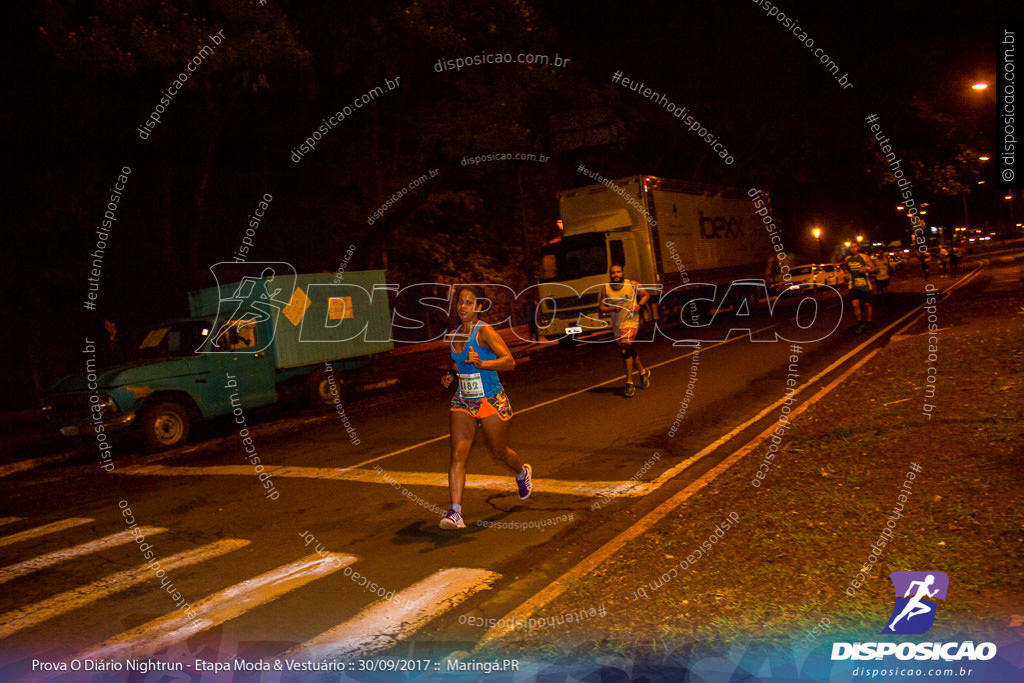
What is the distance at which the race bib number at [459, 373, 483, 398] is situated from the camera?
20.3 ft

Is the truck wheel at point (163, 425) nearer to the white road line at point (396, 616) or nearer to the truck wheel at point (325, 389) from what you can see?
the truck wheel at point (325, 389)

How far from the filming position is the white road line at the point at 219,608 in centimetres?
448

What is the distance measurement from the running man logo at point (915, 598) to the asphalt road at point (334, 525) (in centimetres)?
210

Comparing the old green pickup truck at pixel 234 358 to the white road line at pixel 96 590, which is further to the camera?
the old green pickup truck at pixel 234 358

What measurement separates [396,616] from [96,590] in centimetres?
246

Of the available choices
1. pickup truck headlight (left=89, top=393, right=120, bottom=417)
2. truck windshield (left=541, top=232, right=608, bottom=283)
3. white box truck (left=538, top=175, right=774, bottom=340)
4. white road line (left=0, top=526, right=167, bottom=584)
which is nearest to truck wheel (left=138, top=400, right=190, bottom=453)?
pickup truck headlight (left=89, top=393, right=120, bottom=417)

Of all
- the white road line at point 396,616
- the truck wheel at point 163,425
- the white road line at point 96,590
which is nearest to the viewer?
the white road line at point 396,616

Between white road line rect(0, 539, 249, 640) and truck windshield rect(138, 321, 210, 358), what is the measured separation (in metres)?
6.62

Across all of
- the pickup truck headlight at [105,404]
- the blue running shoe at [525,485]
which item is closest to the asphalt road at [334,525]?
the blue running shoe at [525,485]

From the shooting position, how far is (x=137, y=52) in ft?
48.0

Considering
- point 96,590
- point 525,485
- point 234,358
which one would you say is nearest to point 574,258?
point 234,358

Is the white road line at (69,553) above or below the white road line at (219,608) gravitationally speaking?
below

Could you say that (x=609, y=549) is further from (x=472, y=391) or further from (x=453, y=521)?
(x=472, y=391)

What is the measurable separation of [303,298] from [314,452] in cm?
472
